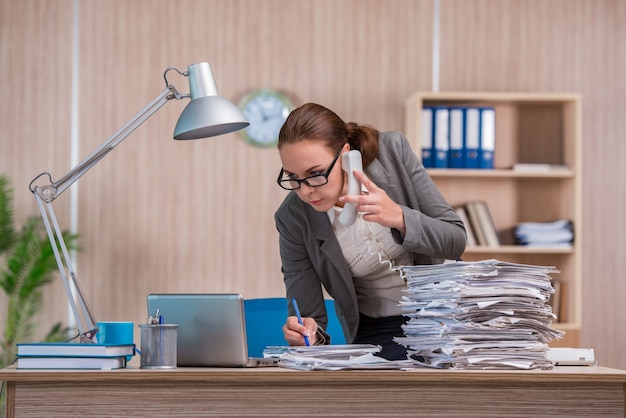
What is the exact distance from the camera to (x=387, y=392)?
5.82 ft

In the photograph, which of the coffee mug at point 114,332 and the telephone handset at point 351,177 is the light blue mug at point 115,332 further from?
the telephone handset at point 351,177

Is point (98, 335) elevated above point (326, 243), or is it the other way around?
point (326, 243)

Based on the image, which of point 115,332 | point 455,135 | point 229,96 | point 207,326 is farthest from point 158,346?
point 229,96

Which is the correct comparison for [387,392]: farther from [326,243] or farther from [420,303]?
[326,243]

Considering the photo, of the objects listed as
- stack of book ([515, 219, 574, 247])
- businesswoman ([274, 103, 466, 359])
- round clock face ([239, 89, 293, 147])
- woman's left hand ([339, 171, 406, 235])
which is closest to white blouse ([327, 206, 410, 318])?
businesswoman ([274, 103, 466, 359])

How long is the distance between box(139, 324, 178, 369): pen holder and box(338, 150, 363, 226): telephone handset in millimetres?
532

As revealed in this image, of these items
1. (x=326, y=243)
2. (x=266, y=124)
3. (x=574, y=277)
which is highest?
(x=266, y=124)

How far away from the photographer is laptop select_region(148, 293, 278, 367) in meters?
1.89

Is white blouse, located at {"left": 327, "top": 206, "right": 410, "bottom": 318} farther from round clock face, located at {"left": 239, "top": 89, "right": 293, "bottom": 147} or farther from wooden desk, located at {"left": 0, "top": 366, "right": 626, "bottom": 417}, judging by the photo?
round clock face, located at {"left": 239, "top": 89, "right": 293, "bottom": 147}

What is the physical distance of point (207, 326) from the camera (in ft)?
6.28

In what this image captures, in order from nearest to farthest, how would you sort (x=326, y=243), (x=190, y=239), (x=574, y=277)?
(x=326, y=243)
(x=574, y=277)
(x=190, y=239)

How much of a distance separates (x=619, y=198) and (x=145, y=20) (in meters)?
2.85

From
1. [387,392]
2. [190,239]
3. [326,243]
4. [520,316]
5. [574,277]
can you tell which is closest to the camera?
[387,392]

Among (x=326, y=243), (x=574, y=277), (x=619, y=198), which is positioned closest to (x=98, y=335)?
(x=326, y=243)
